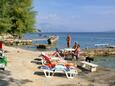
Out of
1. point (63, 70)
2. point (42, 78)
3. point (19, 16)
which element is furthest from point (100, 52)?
point (42, 78)

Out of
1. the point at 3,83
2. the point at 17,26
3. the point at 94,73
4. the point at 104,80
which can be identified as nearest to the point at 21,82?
the point at 3,83

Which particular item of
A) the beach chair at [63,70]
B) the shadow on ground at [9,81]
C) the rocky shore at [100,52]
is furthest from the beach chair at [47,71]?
the rocky shore at [100,52]

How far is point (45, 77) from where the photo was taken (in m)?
21.5

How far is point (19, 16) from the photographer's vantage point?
4081 cm

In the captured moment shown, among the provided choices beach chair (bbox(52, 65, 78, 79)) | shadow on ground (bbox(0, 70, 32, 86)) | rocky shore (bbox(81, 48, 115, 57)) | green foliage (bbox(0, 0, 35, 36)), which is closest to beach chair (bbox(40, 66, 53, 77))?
beach chair (bbox(52, 65, 78, 79))

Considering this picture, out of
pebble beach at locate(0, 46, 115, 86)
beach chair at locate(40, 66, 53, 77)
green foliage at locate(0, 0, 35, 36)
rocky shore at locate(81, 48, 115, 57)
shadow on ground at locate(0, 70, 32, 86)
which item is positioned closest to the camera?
shadow on ground at locate(0, 70, 32, 86)

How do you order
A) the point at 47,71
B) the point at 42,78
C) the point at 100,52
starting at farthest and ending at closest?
the point at 100,52 < the point at 47,71 < the point at 42,78

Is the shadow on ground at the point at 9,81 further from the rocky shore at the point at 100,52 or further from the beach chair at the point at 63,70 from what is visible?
the rocky shore at the point at 100,52

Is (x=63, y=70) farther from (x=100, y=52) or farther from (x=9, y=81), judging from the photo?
(x=100, y=52)

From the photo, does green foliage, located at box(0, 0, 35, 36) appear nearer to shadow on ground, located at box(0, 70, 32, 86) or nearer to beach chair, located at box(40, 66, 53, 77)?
beach chair, located at box(40, 66, 53, 77)

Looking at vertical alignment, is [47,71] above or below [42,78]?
above

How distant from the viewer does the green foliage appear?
125 feet

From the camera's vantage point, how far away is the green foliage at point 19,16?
38.2m

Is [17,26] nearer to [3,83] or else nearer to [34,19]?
[34,19]
